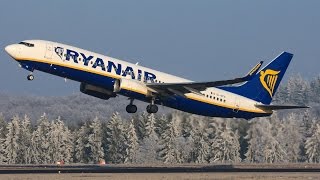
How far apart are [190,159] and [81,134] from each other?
81.5 feet

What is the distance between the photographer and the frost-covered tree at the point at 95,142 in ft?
551

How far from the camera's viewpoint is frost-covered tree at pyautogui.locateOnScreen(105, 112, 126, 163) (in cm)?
16962

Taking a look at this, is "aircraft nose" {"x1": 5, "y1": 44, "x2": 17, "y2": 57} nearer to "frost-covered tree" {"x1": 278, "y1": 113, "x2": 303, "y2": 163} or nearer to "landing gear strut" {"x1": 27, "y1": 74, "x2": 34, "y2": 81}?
"landing gear strut" {"x1": 27, "y1": 74, "x2": 34, "y2": 81}

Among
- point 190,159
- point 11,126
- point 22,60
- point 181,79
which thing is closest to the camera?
point 22,60

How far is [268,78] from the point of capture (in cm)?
9812

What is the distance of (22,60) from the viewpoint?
82625mm

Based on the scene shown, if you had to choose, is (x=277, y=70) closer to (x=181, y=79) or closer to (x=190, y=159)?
(x=181, y=79)

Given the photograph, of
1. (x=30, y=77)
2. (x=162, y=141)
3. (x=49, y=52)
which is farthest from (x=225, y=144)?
(x=30, y=77)

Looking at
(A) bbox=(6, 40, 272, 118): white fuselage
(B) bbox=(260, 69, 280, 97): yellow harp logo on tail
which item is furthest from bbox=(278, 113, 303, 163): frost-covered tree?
(A) bbox=(6, 40, 272, 118): white fuselage

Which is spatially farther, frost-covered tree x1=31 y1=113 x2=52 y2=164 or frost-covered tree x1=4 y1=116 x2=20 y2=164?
frost-covered tree x1=31 y1=113 x2=52 y2=164

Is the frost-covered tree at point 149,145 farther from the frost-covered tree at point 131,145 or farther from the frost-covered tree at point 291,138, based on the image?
the frost-covered tree at point 291,138

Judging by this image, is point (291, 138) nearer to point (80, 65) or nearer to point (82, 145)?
point (82, 145)

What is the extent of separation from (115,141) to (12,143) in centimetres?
2048

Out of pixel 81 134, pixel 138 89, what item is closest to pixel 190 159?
pixel 81 134
